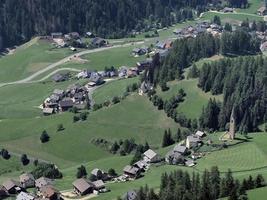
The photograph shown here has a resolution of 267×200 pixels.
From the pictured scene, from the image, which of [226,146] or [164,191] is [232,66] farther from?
[164,191]

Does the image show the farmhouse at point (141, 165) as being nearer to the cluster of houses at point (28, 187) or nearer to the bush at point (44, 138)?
the cluster of houses at point (28, 187)

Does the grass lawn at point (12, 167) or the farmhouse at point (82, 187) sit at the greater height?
the farmhouse at point (82, 187)

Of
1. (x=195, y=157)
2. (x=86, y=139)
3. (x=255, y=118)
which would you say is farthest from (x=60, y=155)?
(x=255, y=118)

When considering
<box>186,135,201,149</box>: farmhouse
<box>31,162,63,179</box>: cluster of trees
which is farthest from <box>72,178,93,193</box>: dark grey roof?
<box>186,135,201,149</box>: farmhouse

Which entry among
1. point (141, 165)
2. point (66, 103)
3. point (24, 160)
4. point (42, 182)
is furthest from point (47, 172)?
point (66, 103)

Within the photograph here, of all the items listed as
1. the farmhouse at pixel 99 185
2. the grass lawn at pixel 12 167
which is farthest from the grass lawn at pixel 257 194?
the grass lawn at pixel 12 167

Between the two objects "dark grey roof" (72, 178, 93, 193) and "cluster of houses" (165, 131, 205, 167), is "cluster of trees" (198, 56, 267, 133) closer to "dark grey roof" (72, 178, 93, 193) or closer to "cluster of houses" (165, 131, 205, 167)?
"cluster of houses" (165, 131, 205, 167)
